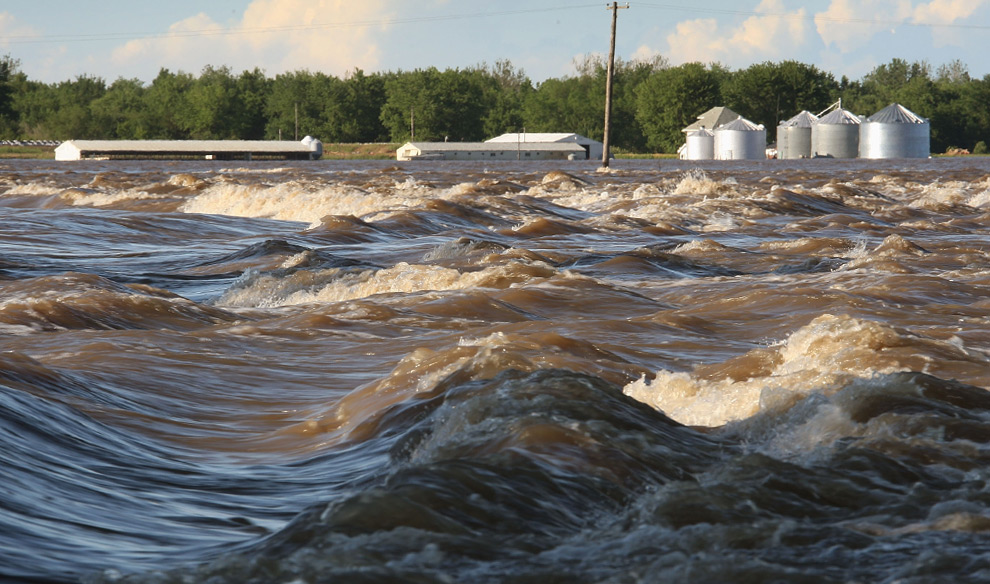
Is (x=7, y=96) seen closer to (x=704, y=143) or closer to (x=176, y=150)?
(x=176, y=150)

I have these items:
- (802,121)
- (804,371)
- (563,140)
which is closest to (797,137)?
(802,121)

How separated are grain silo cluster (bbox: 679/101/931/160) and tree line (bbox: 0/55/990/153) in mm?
21786

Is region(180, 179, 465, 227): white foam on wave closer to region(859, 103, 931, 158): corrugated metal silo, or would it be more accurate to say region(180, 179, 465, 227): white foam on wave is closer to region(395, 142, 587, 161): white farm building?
region(395, 142, 587, 161): white farm building

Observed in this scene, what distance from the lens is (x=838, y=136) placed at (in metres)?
92.2

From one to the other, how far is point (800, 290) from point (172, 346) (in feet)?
19.2

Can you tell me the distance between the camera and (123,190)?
32.8 m

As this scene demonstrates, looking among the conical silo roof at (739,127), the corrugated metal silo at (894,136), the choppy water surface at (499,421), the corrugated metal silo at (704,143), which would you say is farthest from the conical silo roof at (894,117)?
the choppy water surface at (499,421)

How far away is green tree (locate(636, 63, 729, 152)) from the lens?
117 m

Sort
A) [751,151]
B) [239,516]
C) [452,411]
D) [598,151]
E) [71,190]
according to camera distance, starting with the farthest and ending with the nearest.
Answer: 1. [598,151]
2. [751,151]
3. [71,190]
4. [452,411]
5. [239,516]

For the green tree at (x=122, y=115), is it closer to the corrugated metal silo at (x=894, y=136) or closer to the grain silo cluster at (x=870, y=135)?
the grain silo cluster at (x=870, y=135)

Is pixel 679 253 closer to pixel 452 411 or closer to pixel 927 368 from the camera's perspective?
pixel 927 368

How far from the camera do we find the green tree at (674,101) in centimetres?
11688

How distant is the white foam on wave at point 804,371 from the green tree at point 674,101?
11207 cm

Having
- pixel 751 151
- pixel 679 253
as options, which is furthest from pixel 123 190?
pixel 751 151
